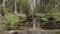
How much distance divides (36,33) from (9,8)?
3361mm

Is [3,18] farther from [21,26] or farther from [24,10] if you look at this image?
[24,10]

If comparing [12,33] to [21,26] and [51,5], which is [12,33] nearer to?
[21,26]

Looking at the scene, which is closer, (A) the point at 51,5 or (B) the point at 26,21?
(B) the point at 26,21

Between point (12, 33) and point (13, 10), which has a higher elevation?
point (13, 10)

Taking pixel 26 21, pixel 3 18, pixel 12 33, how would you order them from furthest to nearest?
pixel 26 21, pixel 3 18, pixel 12 33

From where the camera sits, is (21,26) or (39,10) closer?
(21,26)

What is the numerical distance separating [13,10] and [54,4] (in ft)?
7.78

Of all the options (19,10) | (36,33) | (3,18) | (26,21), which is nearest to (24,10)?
(19,10)

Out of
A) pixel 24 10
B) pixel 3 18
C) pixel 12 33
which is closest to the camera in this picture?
pixel 12 33

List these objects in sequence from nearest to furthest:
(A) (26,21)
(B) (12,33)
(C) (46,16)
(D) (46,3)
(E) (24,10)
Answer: (B) (12,33) → (A) (26,21) → (C) (46,16) → (E) (24,10) → (D) (46,3)

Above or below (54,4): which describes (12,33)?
below

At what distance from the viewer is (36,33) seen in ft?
18.5

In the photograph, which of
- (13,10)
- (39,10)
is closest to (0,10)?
(13,10)

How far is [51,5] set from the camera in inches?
358
